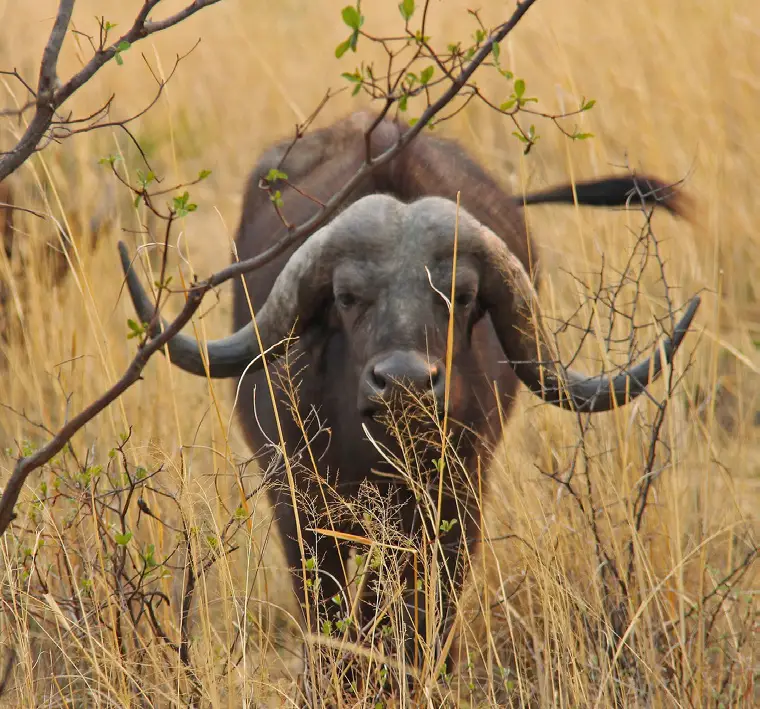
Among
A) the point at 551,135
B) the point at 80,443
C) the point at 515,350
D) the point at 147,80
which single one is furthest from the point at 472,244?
the point at 147,80

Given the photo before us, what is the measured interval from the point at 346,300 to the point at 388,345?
0.26m

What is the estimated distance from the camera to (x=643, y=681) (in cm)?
257

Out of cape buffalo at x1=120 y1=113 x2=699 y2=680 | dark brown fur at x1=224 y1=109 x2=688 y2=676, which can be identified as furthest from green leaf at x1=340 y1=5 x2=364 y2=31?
dark brown fur at x1=224 y1=109 x2=688 y2=676

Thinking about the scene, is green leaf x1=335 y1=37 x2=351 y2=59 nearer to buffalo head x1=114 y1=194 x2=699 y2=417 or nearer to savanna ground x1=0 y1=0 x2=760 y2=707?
savanna ground x1=0 y1=0 x2=760 y2=707

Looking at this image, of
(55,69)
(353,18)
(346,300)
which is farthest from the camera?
(346,300)

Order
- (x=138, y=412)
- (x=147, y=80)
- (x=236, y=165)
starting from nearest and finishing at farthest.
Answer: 1. (x=138, y=412)
2. (x=236, y=165)
3. (x=147, y=80)

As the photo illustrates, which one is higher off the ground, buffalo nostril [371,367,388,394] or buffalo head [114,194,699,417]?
buffalo head [114,194,699,417]

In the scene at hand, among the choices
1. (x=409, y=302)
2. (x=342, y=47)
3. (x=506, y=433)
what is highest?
(x=342, y=47)

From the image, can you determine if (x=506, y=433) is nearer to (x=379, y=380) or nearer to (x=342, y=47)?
(x=379, y=380)

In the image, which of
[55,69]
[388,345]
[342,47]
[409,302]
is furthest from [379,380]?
[55,69]

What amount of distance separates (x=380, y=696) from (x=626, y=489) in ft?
2.83

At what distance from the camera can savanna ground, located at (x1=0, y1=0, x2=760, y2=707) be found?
2.38 metres

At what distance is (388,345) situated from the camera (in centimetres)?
267

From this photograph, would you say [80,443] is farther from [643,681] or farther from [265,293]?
[643,681]
